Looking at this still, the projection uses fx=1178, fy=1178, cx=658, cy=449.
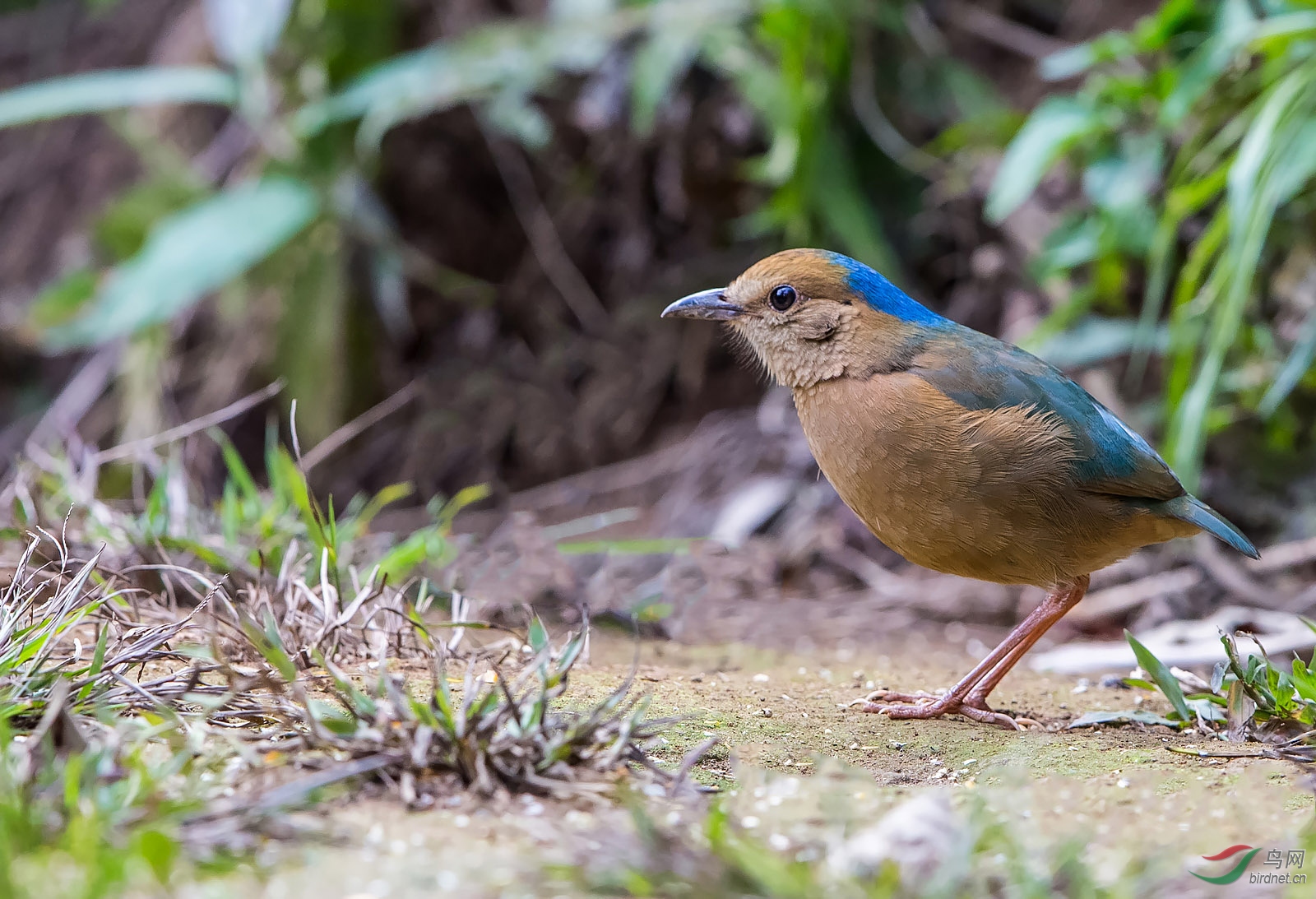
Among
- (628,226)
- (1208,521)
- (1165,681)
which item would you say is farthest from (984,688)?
(628,226)

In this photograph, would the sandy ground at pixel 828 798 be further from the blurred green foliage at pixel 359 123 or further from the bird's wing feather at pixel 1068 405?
the blurred green foliage at pixel 359 123

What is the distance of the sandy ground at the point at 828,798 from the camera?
5.68ft

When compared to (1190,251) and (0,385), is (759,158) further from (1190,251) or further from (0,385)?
(0,385)

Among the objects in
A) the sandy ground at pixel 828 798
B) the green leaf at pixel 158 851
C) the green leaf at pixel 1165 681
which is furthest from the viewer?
the green leaf at pixel 1165 681

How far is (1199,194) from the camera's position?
176 inches

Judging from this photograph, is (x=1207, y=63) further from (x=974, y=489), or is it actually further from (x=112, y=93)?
(x=112, y=93)

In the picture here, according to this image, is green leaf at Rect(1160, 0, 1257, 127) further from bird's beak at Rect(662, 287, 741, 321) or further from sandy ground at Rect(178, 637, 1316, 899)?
sandy ground at Rect(178, 637, 1316, 899)

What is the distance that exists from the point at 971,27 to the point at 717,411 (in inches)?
104

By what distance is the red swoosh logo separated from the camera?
6.24 feet

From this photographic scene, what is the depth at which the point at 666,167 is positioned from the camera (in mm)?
6926

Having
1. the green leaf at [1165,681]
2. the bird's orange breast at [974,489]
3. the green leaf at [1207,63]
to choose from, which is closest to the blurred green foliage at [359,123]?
the green leaf at [1207,63]

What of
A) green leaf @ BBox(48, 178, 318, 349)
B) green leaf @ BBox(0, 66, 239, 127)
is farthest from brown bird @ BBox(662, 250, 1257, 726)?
green leaf @ BBox(0, 66, 239, 127)

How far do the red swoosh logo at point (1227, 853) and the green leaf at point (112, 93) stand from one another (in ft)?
20.3

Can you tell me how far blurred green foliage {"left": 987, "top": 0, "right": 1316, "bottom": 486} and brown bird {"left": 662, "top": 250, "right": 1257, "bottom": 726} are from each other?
97 centimetres
